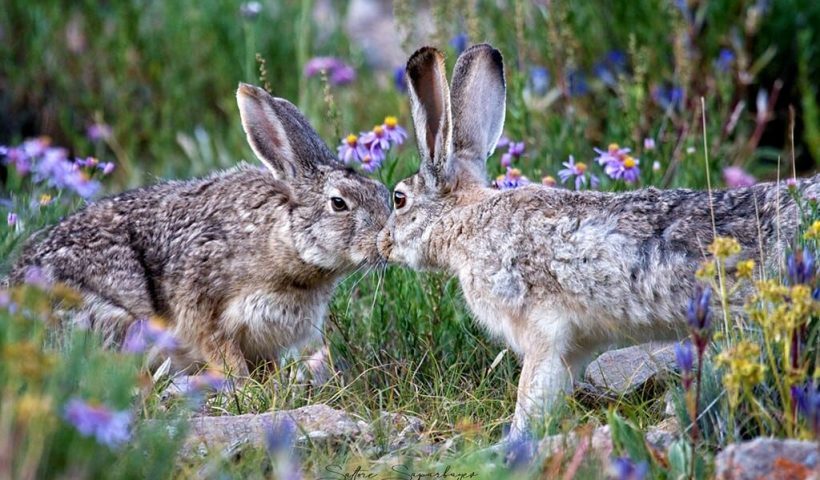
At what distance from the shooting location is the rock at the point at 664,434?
13.6 feet

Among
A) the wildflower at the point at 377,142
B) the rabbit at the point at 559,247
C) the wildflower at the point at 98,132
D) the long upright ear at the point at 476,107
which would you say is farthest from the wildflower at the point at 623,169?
the wildflower at the point at 98,132

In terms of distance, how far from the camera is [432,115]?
5.93 m

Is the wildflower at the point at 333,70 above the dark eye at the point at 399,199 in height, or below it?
above

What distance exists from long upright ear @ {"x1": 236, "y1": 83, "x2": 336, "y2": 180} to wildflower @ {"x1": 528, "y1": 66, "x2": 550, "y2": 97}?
234 cm

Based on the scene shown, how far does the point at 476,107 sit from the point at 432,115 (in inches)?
8.1

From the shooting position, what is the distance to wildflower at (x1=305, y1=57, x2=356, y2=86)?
890 cm

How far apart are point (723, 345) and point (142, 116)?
6.35 metres

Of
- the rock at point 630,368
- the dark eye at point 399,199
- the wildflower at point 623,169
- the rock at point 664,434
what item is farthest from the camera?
the wildflower at point 623,169

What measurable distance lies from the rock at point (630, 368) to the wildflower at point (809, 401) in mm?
996

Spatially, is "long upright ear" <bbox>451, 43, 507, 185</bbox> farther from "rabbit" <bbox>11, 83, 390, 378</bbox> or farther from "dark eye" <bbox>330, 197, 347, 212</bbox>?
"dark eye" <bbox>330, 197, 347, 212</bbox>

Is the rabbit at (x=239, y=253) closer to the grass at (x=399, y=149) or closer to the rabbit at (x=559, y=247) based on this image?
the grass at (x=399, y=149)

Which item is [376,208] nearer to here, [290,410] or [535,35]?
[290,410]

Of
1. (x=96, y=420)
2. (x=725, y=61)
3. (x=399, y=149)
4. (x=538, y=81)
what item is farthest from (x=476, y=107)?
(x=96, y=420)

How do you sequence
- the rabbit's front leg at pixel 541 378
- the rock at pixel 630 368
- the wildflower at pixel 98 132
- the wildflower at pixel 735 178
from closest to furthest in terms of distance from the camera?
the rabbit's front leg at pixel 541 378
the rock at pixel 630 368
the wildflower at pixel 735 178
the wildflower at pixel 98 132
